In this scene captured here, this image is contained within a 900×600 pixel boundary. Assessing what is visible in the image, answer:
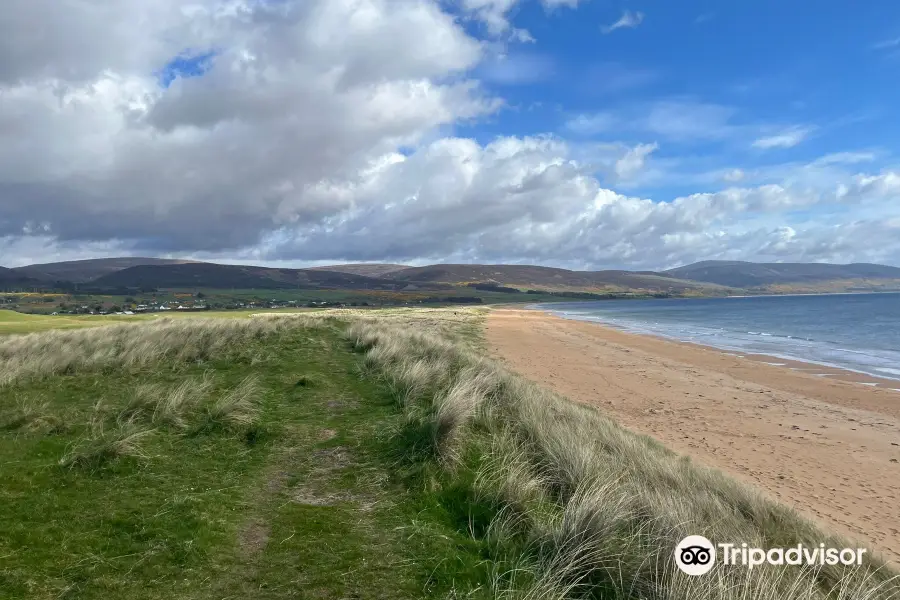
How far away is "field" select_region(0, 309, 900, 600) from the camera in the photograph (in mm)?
3981

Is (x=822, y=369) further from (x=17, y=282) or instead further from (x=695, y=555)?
(x=17, y=282)

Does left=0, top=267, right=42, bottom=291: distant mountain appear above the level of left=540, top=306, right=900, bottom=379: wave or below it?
above

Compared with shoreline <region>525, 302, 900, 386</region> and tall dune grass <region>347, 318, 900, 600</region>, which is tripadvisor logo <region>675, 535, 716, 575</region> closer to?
tall dune grass <region>347, 318, 900, 600</region>

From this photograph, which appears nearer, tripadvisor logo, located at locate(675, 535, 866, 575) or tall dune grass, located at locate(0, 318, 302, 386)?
tripadvisor logo, located at locate(675, 535, 866, 575)

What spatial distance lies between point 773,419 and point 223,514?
15175mm

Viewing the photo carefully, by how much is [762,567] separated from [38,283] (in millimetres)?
191380

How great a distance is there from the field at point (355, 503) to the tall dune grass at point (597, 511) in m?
0.03

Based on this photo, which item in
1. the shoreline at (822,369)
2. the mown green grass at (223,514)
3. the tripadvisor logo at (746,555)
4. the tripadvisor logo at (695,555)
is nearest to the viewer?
the mown green grass at (223,514)

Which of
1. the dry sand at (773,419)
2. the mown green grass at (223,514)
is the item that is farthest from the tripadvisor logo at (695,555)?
the dry sand at (773,419)

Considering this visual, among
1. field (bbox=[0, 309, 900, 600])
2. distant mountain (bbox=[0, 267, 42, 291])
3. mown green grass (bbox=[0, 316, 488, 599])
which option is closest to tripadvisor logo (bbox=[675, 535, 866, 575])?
field (bbox=[0, 309, 900, 600])

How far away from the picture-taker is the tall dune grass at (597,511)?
402 cm

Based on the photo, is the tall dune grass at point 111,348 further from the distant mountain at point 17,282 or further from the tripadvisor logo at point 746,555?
the distant mountain at point 17,282

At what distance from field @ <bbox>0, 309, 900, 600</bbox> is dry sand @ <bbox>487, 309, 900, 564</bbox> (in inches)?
92.2

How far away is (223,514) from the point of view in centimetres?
507
